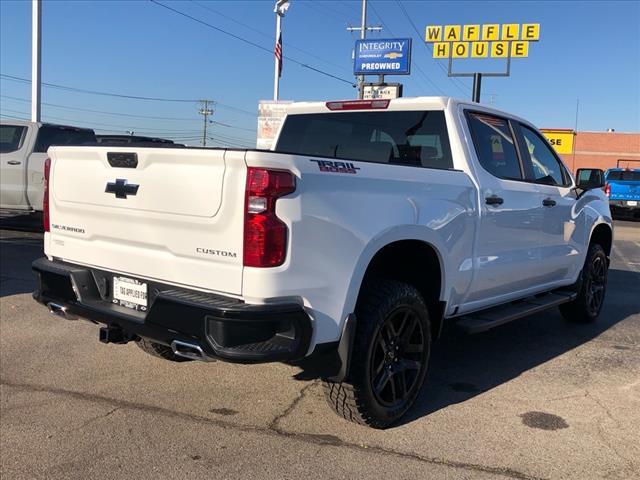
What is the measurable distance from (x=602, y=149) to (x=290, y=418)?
5838cm

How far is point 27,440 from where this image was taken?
11.4 feet

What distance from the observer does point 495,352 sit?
5.44 m

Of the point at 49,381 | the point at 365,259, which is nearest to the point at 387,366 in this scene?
the point at 365,259

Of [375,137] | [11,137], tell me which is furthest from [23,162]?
[375,137]

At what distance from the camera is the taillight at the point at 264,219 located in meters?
2.83

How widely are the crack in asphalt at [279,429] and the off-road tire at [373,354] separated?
0.20 m

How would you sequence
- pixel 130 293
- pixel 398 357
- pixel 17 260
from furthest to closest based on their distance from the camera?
pixel 17 260, pixel 398 357, pixel 130 293

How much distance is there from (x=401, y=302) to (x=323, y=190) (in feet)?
3.23

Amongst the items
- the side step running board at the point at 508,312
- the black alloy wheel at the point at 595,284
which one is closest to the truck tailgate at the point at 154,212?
the side step running board at the point at 508,312

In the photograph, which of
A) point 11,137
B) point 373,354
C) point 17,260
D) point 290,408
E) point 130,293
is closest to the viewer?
point 130,293

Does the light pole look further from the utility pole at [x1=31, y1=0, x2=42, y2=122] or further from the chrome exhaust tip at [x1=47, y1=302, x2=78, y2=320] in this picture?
the chrome exhaust tip at [x1=47, y1=302, x2=78, y2=320]

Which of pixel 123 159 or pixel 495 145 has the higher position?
pixel 495 145

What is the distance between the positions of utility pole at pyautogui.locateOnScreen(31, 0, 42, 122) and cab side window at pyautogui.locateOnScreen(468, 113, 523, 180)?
45.1 feet

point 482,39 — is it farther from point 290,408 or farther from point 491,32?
point 290,408
